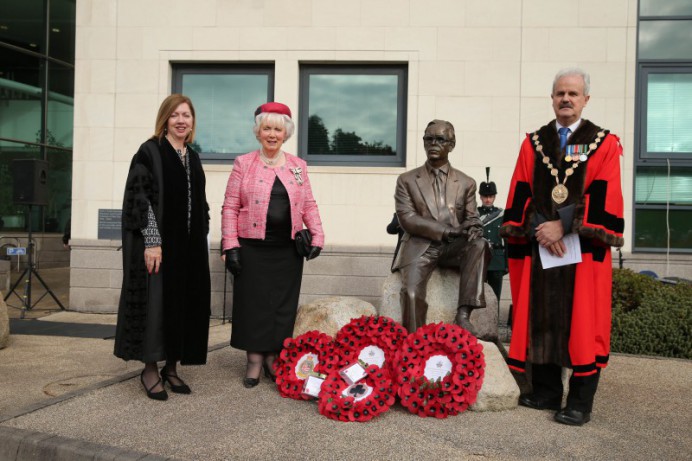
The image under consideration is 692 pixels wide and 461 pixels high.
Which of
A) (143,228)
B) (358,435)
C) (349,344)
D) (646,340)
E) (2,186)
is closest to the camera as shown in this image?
(358,435)

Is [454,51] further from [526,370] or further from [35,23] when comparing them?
[35,23]

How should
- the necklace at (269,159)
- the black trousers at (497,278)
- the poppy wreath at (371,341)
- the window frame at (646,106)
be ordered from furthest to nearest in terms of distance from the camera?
the window frame at (646,106) → the black trousers at (497,278) → the necklace at (269,159) → the poppy wreath at (371,341)

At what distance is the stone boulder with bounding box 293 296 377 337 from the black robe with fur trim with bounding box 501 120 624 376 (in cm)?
157

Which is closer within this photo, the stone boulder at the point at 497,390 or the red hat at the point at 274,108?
the stone boulder at the point at 497,390

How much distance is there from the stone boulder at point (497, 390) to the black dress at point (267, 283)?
5.27 ft

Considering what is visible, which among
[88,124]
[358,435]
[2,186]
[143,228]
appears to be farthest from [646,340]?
[2,186]

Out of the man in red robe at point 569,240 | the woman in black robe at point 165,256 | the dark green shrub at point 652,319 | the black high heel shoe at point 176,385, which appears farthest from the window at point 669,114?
the black high heel shoe at point 176,385

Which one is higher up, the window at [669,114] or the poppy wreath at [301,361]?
the window at [669,114]

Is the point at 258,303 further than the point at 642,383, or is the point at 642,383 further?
the point at 642,383

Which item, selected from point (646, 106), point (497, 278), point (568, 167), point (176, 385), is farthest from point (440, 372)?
point (646, 106)

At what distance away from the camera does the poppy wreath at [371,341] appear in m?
4.55

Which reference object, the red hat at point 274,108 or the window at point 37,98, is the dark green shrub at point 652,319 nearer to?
the red hat at point 274,108

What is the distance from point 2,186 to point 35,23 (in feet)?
13.8

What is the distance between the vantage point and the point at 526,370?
178 inches
